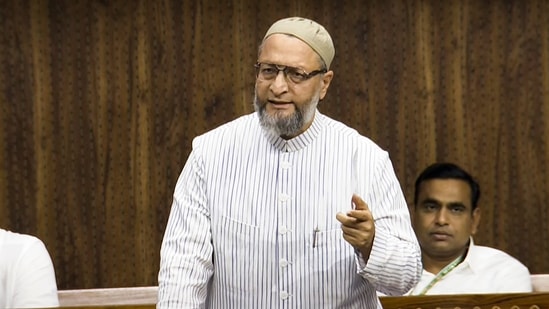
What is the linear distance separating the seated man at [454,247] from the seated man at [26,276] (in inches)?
65.2

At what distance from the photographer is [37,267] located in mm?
4891

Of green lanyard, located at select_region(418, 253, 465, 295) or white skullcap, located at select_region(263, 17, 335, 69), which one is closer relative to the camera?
white skullcap, located at select_region(263, 17, 335, 69)

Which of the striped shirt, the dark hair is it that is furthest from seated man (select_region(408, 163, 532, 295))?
the striped shirt

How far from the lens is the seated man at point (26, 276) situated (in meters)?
4.89

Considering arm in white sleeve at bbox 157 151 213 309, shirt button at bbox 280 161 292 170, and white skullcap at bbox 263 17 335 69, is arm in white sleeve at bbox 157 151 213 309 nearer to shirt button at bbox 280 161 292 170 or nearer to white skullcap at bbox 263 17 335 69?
shirt button at bbox 280 161 292 170

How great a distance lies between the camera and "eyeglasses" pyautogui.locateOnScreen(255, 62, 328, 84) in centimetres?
413

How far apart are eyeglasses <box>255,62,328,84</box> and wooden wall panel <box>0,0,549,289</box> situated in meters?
2.34

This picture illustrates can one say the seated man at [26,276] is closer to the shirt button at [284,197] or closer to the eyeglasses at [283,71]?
the shirt button at [284,197]

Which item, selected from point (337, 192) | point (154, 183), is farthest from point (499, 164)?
point (337, 192)

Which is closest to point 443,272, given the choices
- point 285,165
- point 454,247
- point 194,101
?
point 454,247

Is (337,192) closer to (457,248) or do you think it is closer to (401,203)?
(401,203)

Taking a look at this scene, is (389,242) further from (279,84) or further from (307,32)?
(307,32)

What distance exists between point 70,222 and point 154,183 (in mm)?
460

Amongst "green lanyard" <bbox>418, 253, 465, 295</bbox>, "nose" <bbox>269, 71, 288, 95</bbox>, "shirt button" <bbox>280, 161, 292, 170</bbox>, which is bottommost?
"green lanyard" <bbox>418, 253, 465, 295</bbox>
